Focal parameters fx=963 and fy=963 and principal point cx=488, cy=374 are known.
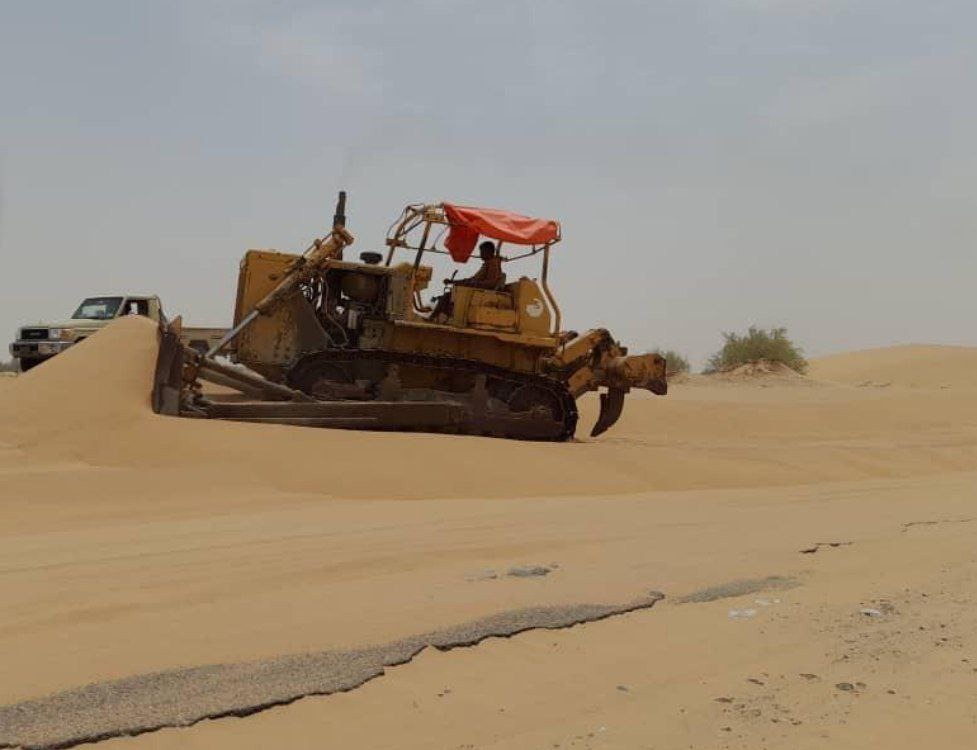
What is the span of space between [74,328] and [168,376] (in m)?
10.00

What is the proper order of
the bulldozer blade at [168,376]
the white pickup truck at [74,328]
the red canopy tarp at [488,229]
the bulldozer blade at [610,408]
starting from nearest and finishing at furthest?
the bulldozer blade at [168,376]
the red canopy tarp at [488,229]
the bulldozer blade at [610,408]
the white pickup truck at [74,328]

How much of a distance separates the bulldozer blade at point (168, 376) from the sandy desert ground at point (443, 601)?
0.30 m

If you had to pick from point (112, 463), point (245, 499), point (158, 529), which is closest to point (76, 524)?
point (158, 529)

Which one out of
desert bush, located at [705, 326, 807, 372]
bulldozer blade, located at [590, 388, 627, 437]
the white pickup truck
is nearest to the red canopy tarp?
bulldozer blade, located at [590, 388, 627, 437]

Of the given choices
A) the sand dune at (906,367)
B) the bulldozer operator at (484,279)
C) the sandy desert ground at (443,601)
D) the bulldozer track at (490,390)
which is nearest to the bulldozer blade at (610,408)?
the bulldozer track at (490,390)

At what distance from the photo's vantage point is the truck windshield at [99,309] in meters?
19.9

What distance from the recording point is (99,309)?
65.8 feet

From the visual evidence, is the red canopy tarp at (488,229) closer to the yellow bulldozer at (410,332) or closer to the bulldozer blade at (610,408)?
the yellow bulldozer at (410,332)

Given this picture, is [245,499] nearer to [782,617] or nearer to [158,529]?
[158,529]

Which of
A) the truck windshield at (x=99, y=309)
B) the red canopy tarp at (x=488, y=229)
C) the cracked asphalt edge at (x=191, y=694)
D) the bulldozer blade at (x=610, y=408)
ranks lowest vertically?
the cracked asphalt edge at (x=191, y=694)

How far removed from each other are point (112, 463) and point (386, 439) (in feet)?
9.32

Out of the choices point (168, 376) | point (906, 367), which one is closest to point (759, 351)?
point (906, 367)

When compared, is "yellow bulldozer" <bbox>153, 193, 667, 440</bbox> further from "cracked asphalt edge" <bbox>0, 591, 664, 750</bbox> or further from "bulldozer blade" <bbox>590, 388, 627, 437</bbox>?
"cracked asphalt edge" <bbox>0, 591, 664, 750</bbox>

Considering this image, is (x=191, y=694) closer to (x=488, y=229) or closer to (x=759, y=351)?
(x=488, y=229)
